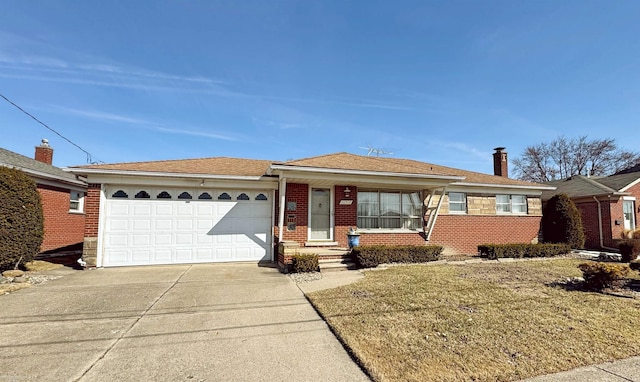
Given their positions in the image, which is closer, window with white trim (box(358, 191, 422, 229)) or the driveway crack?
the driveway crack

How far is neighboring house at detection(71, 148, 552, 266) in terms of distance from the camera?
9336mm

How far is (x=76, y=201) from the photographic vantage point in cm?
1370

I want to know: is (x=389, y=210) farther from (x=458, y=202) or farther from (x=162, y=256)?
(x=162, y=256)

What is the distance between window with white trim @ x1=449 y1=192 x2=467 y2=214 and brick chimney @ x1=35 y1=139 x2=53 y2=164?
2088 centimetres

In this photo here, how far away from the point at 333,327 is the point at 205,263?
6839 mm

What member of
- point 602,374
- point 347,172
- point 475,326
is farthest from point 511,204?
point 602,374

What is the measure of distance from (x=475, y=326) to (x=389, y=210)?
740 cm

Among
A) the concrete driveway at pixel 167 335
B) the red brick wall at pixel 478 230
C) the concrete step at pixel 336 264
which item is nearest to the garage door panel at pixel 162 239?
the concrete driveway at pixel 167 335

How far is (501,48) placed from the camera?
10.3m

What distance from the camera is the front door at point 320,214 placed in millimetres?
10773

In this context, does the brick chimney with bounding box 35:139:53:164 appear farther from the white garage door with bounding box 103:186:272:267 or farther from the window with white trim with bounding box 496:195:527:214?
the window with white trim with bounding box 496:195:527:214

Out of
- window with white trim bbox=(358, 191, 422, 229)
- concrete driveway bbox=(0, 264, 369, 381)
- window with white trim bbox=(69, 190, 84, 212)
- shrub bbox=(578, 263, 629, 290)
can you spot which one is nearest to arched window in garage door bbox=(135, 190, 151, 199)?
concrete driveway bbox=(0, 264, 369, 381)

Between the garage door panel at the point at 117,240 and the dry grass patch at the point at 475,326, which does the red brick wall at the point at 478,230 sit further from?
the garage door panel at the point at 117,240

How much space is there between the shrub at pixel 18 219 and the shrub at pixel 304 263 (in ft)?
24.0
